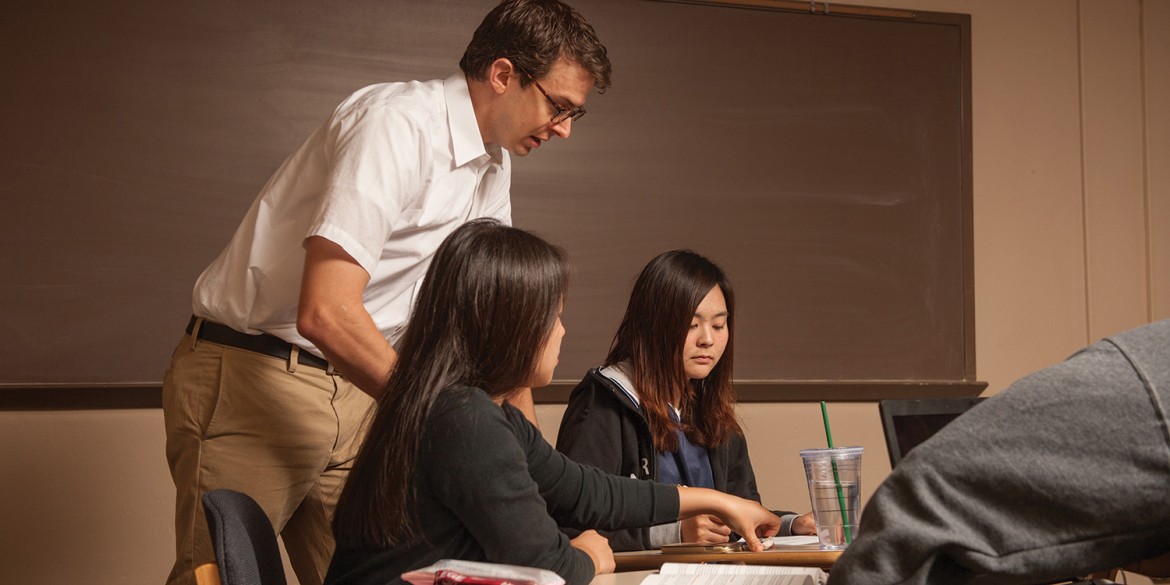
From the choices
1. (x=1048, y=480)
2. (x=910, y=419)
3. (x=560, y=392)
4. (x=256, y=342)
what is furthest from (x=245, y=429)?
(x=1048, y=480)

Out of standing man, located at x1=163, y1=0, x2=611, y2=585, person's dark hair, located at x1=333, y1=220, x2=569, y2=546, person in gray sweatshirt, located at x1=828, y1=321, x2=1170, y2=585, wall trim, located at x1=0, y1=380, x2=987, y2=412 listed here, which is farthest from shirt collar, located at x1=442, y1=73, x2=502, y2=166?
person in gray sweatshirt, located at x1=828, y1=321, x2=1170, y2=585

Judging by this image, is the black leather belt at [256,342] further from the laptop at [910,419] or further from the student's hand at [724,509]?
the laptop at [910,419]

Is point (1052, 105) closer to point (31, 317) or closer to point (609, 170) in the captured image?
point (609, 170)

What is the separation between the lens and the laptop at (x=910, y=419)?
159 centimetres

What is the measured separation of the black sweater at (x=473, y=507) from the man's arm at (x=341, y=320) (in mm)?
308

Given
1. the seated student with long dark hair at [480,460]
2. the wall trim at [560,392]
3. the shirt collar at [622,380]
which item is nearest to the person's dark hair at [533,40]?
the seated student with long dark hair at [480,460]

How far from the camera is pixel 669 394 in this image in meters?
2.32

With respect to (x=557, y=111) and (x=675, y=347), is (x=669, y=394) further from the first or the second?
(x=557, y=111)

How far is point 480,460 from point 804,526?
0.81 m

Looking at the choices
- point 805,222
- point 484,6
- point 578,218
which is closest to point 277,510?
point 578,218

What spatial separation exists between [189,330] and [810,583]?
127 cm

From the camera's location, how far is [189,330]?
193 centimetres

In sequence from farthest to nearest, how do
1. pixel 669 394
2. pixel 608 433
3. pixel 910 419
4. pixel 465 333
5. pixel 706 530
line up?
pixel 669 394, pixel 608 433, pixel 706 530, pixel 910 419, pixel 465 333

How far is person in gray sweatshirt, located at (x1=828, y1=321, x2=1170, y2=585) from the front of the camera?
21.7 inches
